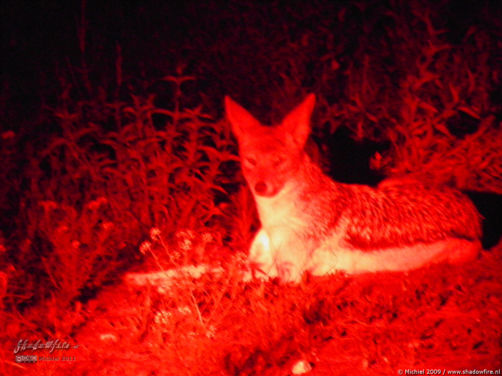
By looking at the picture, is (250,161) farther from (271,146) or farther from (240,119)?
(240,119)

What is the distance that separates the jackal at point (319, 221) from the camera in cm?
560

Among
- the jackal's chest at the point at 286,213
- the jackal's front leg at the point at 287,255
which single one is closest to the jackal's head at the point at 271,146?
the jackal's chest at the point at 286,213

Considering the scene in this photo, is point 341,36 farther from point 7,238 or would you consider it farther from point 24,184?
point 7,238

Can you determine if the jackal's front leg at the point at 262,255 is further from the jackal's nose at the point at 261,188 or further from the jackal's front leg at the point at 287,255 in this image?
the jackal's nose at the point at 261,188

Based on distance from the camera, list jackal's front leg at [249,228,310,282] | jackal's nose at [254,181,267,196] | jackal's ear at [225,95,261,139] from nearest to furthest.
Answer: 1. jackal's nose at [254,181,267,196]
2. jackal's front leg at [249,228,310,282]
3. jackal's ear at [225,95,261,139]

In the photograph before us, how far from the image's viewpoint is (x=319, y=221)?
18.7 ft

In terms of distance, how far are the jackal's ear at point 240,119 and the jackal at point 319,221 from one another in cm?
1

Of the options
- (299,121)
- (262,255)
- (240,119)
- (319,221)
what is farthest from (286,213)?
(240,119)

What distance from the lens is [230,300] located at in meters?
5.09

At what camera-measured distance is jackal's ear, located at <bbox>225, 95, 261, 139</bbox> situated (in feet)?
18.9

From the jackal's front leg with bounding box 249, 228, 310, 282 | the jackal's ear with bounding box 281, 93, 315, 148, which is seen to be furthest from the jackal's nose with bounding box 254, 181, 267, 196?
the jackal's ear with bounding box 281, 93, 315, 148

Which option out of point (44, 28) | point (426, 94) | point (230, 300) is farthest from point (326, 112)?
point (44, 28)

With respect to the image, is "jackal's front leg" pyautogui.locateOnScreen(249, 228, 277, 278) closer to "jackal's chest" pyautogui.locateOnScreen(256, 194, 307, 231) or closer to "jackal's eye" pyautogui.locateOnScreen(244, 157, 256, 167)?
"jackal's chest" pyautogui.locateOnScreen(256, 194, 307, 231)

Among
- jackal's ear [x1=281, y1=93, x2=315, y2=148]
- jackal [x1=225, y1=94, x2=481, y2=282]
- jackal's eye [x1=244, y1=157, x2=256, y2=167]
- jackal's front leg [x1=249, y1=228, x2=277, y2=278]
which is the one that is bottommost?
jackal's front leg [x1=249, y1=228, x2=277, y2=278]
